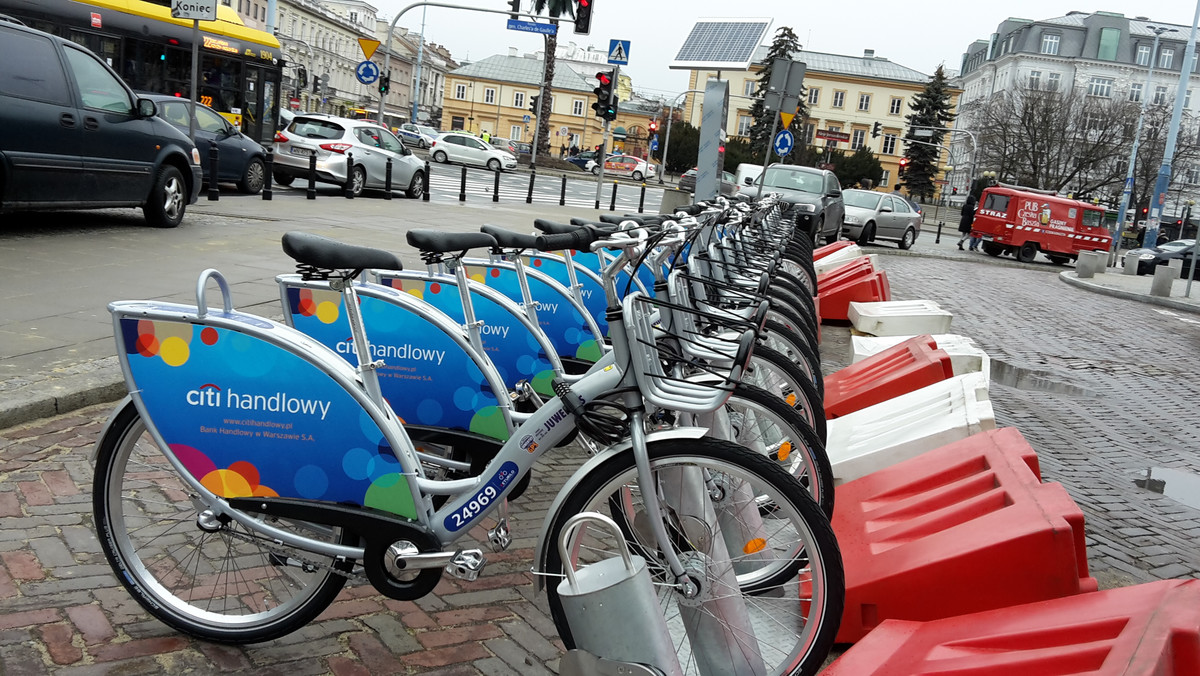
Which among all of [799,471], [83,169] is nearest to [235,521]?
[799,471]

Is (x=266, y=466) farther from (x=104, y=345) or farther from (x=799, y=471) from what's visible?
(x=104, y=345)

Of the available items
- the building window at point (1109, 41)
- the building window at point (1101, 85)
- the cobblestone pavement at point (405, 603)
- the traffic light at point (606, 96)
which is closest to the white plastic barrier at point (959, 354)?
the cobblestone pavement at point (405, 603)

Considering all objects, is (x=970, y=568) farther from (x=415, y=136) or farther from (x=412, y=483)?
(x=415, y=136)

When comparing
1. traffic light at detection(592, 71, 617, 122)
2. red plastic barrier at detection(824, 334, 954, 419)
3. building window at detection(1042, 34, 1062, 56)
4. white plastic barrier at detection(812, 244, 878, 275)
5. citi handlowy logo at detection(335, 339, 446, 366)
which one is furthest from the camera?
building window at detection(1042, 34, 1062, 56)

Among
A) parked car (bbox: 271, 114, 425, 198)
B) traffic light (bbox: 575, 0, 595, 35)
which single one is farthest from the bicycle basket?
traffic light (bbox: 575, 0, 595, 35)

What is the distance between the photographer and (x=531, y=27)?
32.3 meters

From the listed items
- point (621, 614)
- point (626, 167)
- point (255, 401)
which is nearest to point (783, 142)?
point (255, 401)

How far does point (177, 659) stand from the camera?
9.21ft

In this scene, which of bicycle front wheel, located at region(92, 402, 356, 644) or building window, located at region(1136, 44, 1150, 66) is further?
building window, located at region(1136, 44, 1150, 66)

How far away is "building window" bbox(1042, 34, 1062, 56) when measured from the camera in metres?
91.5

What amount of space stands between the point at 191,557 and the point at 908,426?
2942 millimetres

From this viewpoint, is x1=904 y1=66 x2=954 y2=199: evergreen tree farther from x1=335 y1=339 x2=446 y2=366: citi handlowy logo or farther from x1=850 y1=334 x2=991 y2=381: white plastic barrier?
x1=335 y1=339 x2=446 y2=366: citi handlowy logo

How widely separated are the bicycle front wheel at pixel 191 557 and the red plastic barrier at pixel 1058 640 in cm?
147

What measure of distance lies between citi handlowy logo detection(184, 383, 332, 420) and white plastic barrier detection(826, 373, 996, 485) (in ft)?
7.67
